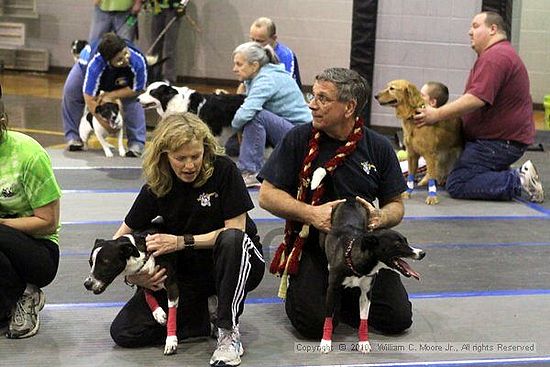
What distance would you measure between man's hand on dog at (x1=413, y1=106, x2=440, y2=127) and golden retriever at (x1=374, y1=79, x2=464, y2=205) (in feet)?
0.13

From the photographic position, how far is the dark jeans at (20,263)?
3.66 m

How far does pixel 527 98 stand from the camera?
639cm

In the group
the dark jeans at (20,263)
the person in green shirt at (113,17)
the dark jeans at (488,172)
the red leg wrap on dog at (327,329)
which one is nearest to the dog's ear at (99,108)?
the person in green shirt at (113,17)

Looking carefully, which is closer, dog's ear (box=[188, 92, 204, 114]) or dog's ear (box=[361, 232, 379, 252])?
dog's ear (box=[361, 232, 379, 252])

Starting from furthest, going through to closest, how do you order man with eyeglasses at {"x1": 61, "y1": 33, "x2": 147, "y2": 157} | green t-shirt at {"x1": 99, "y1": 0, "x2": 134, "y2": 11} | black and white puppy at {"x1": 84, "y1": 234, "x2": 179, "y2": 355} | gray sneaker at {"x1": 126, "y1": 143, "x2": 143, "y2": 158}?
green t-shirt at {"x1": 99, "y1": 0, "x2": 134, "y2": 11}, gray sneaker at {"x1": 126, "y1": 143, "x2": 143, "y2": 158}, man with eyeglasses at {"x1": 61, "y1": 33, "x2": 147, "y2": 157}, black and white puppy at {"x1": 84, "y1": 234, "x2": 179, "y2": 355}

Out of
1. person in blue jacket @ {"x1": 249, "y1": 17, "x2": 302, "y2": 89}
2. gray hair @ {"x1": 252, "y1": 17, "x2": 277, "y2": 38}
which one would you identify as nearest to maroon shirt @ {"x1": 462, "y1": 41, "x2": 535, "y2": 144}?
person in blue jacket @ {"x1": 249, "y1": 17, "x2": 302, "y2": 89}

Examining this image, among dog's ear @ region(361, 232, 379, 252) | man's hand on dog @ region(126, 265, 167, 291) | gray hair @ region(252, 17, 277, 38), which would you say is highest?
gray hair @ region(252, 17, 277, 38)

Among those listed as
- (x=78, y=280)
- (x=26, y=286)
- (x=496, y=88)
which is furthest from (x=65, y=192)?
(x=496, y=88)

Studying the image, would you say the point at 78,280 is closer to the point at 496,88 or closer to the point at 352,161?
the point at 352,161

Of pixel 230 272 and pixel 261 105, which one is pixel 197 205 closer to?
pixel 230 272

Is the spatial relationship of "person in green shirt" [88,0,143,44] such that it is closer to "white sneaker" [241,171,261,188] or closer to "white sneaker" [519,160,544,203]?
"white sneaker" [241,171,261,188]

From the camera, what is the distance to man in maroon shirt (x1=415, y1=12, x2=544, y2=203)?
6262 mm

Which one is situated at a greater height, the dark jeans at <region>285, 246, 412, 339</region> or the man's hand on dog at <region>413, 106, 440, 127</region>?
the man's hand on dog at <region>413, 106, 440, 127</region>

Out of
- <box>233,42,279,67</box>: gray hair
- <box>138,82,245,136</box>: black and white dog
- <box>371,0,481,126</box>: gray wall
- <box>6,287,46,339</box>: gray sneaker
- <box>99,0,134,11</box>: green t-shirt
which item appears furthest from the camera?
<box>99,0,134,11</box>: green t-shirt
